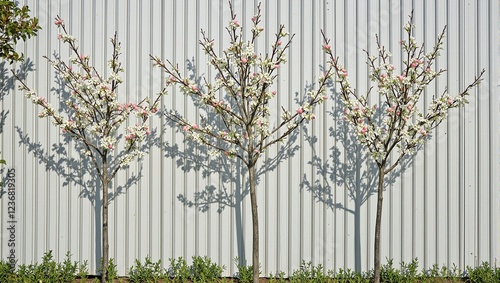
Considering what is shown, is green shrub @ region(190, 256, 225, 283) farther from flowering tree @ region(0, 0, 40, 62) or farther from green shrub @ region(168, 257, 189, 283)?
flowering tree @ region(0, 0, 40, 62)

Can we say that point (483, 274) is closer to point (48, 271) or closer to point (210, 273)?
point (210, 273)

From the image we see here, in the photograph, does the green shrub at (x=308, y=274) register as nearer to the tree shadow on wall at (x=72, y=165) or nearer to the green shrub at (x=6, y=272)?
the tree shadow on wall at (x=72, y=165)

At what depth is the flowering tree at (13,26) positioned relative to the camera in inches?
188

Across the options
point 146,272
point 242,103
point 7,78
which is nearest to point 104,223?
point 146,272

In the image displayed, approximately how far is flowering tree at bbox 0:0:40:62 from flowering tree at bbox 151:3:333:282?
1.18m

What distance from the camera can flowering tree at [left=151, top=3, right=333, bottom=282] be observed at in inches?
181

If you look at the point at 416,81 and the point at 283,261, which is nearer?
the point at 416,81

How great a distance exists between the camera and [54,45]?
5277mm

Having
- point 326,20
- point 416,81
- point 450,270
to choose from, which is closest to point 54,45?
point 326,20

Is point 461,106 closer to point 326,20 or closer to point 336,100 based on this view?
point 336,100

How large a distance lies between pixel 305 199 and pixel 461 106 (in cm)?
180

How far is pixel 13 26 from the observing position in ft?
15.7

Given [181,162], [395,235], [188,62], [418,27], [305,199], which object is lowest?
[395,235]

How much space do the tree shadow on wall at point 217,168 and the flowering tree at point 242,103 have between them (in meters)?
0.09
